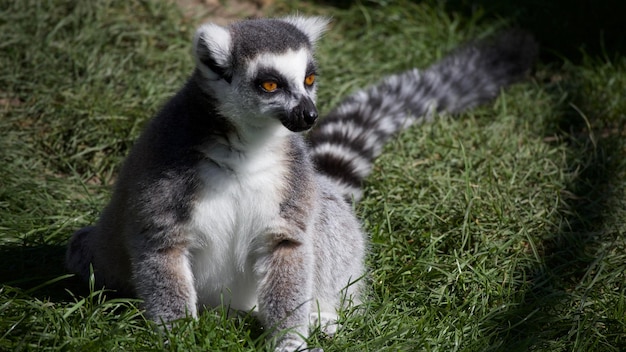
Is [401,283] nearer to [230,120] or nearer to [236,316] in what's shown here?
[236,316]

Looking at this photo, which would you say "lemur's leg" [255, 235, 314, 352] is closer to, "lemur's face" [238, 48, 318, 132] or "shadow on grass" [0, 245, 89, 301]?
"lemur's face" [238, 48, 318, 132]

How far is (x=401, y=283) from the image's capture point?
3.94m

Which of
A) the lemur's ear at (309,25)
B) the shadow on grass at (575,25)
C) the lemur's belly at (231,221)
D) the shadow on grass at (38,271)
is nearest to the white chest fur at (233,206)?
the lemur's belly at (231,221)

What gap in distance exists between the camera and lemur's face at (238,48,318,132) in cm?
311

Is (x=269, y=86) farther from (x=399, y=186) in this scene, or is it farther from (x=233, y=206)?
(x=399, y=186)

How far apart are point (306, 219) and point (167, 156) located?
25.0 inches

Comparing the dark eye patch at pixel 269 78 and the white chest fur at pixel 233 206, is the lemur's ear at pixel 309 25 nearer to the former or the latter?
the dark eye patch at pixel 269 78

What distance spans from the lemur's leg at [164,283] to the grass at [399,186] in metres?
0.07

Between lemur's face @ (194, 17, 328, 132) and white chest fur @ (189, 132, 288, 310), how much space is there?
0.51 ft

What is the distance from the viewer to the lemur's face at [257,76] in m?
3.12

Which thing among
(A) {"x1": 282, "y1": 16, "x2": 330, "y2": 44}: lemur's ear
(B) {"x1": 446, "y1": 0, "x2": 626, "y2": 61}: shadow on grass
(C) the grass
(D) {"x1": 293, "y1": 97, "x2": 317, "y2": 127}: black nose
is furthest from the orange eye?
(B) {"x1": 446, "y1": 0, "x2": 626, "y2": 61}: shadow on grass

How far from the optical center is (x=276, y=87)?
3131 mm

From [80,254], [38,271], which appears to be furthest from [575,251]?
[38,271]

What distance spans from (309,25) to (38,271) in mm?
1794
